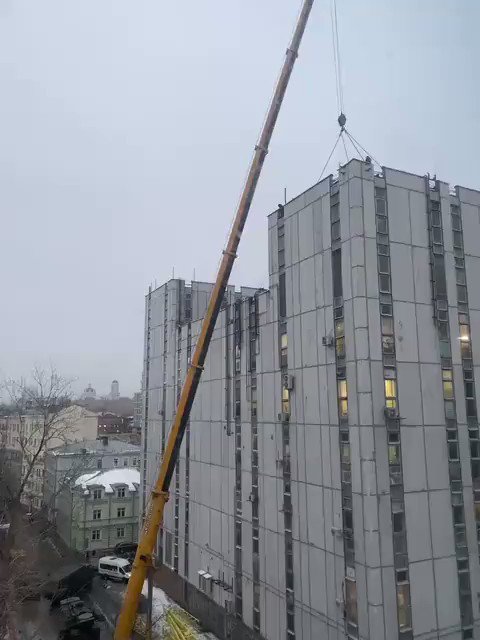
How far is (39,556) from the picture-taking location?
46.9 meters

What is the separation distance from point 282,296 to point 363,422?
28.2ft

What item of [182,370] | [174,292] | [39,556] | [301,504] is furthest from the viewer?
[39,556]

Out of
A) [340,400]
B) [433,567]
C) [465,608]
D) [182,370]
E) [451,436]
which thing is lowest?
[465,608]

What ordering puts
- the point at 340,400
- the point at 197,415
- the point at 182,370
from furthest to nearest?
the point at 182,370 < the point at 197,415 < the point at 340,400

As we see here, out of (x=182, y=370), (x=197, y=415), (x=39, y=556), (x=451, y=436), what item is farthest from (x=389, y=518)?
(x=39, y=556)

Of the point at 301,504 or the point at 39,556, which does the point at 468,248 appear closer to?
the point at 301,504

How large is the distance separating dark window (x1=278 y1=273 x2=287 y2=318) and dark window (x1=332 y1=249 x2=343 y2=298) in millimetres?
3938

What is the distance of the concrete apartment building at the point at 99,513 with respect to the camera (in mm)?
49188

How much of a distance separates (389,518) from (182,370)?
2114 cm

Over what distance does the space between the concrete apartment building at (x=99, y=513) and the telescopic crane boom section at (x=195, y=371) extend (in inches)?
1315

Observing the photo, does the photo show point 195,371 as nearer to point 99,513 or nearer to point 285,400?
point 285,400

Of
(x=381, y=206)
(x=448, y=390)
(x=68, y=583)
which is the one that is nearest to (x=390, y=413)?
(x=448, y=390)

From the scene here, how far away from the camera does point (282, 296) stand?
85.7ft

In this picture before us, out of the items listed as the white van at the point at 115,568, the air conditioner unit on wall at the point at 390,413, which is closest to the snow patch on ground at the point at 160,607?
the white van at the point at 115,568
